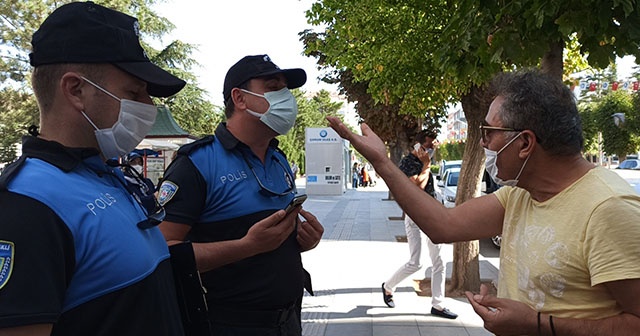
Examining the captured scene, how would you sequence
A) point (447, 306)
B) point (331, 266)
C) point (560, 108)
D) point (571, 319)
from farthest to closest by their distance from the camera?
1. point (331, 266)
2. point (447, 306)
3. point (560, 108)
4. point (571, 319)

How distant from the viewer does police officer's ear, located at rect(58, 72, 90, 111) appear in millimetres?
1387

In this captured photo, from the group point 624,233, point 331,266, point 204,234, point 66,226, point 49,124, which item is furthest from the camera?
point 331,266

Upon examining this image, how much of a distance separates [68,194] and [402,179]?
1596 mm

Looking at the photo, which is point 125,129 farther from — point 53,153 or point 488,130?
point 488,130

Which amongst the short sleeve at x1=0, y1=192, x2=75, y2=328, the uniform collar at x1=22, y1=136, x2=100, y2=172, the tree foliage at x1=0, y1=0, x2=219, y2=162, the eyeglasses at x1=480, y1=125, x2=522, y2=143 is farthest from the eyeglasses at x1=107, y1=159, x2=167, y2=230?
the tree foliage at x1=0, y1=0, x2=219, y2=162

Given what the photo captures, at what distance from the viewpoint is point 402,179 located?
2477 millimetres

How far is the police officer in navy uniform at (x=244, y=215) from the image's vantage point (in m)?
2.23

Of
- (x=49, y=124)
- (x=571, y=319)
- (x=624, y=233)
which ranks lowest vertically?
(x=571, y=319)

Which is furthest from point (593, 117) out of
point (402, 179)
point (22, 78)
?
point (402, 179)

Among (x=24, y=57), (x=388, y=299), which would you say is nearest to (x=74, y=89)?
(x=388, y=299)

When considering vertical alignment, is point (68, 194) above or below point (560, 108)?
below

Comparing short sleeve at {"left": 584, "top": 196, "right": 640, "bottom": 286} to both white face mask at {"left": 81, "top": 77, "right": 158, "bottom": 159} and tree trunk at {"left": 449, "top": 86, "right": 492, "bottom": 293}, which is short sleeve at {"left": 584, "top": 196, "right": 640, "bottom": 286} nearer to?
white face mask at {"left": 81, "top": 77, "right": 158, "bottom": 159}

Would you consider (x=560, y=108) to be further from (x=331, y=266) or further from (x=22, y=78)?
Answer: (x=22, y=78)

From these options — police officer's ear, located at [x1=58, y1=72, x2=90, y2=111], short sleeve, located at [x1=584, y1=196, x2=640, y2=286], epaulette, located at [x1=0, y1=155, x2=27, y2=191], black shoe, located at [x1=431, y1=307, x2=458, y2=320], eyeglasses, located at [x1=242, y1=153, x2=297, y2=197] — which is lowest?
black shoe, located at [x1=431, y1=307, x2=458, y2=320]
